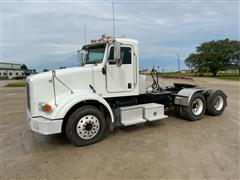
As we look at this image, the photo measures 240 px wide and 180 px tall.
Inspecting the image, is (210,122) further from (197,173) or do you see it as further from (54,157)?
(54,157)

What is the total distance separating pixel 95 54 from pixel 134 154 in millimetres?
2859

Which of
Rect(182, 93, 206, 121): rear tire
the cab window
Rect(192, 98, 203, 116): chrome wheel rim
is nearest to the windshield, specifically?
the cab window

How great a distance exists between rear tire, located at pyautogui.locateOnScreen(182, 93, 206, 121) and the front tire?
2.94 metres

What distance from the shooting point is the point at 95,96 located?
503cm

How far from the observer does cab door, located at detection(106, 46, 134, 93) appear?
18.1 ft

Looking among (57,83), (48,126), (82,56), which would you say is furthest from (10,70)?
(48,126)

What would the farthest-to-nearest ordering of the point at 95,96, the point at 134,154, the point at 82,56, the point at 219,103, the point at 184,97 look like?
the point at 219,103 → the point at 184,97 → the point at 82,56 → the point at 95,96 → the point at 134,154

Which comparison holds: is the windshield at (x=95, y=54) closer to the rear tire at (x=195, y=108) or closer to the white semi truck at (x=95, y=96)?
the white semi truck at (x=95, y=96)

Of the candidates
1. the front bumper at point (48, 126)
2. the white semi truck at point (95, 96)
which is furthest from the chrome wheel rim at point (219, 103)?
the front bumper at point (48, 126)

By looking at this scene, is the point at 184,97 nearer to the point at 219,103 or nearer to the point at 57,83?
the point at 219,103

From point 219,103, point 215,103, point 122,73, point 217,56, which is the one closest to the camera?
point 122,73

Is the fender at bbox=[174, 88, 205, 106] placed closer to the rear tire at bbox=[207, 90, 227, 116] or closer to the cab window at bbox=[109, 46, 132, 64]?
the rear tire at bbox=[207, 90, 227, 116]

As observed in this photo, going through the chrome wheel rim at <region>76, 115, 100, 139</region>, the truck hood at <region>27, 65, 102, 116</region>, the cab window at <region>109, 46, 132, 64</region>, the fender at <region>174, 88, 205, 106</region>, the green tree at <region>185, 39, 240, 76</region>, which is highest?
the green tree at <region>185, 39, 240, 76</region>

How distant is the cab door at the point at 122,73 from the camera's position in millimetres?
5512
